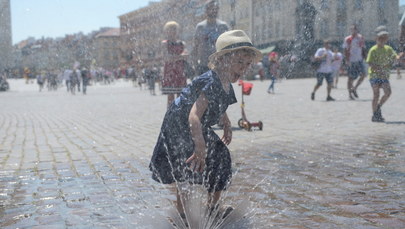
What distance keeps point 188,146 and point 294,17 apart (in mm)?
21067

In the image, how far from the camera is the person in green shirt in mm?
7707

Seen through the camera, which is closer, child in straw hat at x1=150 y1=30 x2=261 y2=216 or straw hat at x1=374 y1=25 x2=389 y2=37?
child in straw hat at x1=150 y1=30 x2=261 y2=216

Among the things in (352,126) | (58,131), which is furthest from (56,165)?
(352,126)

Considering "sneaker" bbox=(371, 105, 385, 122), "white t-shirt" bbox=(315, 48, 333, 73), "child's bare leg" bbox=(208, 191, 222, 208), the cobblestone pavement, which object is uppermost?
"white t-shirt" bbox=(315, 48, 333, 73)

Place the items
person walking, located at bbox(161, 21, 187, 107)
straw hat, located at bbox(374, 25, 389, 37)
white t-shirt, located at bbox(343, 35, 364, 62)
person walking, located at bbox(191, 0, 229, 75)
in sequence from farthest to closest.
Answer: white t-shirt, located at bbox(343, 35, 364, 62) → straw hat, located at bbox(374, 25, 389, 37) → person walking, located at bbox(161, 21, 187, 107) → person walking, located at bbox(191, 0, 229, 75)

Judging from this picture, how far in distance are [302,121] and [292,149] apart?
3.03m

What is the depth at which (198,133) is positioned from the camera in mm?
2395

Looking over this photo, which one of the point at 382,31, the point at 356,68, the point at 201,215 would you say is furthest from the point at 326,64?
the point at 201,215

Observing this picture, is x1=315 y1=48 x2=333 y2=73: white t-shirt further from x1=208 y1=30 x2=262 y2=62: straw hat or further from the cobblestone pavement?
x1=208 y1=30 x2=262 y2=62: straw hat

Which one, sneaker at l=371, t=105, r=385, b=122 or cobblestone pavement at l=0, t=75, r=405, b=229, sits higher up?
sneaker at l=371, t=105, r=385, b=122

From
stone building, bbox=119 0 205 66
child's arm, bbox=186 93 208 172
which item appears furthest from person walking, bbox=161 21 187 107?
child's arm, bbox=186 93 208 172

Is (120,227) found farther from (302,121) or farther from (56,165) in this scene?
(302,121)

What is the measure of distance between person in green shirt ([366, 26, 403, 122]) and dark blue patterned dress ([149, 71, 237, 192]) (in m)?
5.73

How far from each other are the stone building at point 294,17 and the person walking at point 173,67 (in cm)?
99
